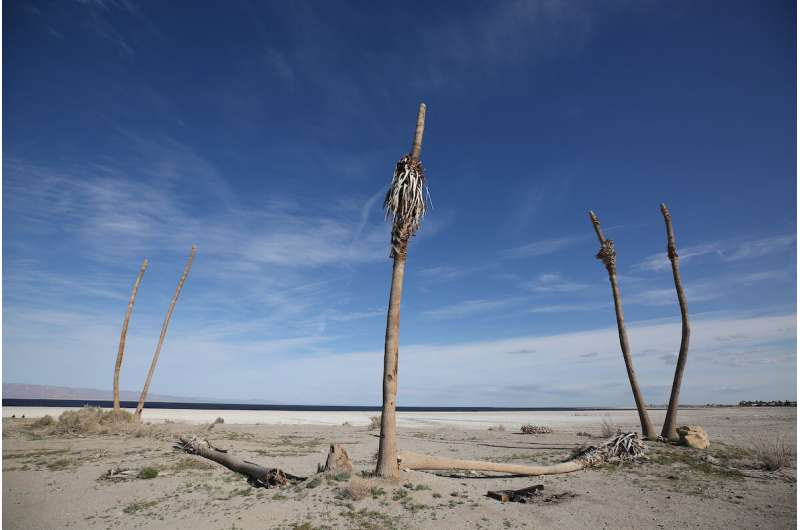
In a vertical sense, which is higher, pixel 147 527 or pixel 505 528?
pixel 505 528

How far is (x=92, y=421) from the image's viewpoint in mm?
23484

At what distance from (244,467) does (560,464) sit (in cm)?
951

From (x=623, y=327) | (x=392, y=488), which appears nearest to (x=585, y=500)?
(x=392, y=488)

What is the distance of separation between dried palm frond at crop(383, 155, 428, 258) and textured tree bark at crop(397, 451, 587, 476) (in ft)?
17.6

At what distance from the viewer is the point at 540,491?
35.0 feet

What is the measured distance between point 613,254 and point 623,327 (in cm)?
326

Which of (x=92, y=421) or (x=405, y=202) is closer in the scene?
(x=405, y=202)

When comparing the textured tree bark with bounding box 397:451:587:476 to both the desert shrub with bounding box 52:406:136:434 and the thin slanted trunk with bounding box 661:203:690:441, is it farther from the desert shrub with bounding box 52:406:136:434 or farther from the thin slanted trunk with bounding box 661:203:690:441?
the desert shrub with bounding box 52:406:136:434

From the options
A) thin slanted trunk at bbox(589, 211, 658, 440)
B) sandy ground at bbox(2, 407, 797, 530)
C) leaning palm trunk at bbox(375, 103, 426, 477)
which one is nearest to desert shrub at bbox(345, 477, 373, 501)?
sandy ground at bbox(2, 407, 797, 530)

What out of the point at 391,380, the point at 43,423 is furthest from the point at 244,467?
the point at 43,423

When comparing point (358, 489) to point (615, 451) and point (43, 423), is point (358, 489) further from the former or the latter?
point (43, 423)

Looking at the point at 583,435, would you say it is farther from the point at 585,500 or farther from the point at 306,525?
the point at 306,525

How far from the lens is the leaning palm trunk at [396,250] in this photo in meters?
10.5

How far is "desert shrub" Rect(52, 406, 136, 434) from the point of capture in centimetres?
2286
